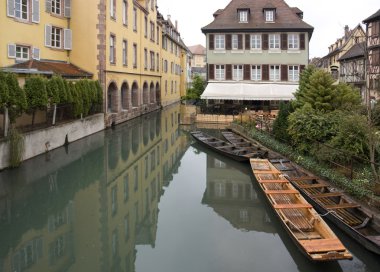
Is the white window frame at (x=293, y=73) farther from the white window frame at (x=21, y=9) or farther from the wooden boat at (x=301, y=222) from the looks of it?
the wooden boat at (x=301, y=222)

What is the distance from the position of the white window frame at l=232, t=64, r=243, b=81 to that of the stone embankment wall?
1347 cm

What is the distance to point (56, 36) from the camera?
87.6ft

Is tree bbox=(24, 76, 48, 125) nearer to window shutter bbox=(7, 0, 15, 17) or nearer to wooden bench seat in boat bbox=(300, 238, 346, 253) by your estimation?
window shutter bbox=(7, 0, 15, 17)

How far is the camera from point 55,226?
415 inches

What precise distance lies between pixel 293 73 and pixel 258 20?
17.0 feet

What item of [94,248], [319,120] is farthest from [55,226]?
[319,120]


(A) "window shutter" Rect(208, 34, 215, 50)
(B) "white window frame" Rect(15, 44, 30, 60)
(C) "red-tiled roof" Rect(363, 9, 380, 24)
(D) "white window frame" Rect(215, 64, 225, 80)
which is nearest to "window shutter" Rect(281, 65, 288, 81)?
(D) "white window frame" Rect(215, 64, 225, 80)

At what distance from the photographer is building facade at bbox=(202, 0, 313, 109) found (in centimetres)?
3394

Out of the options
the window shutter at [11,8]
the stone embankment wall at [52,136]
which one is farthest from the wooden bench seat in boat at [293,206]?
the window shutter at [11,8]

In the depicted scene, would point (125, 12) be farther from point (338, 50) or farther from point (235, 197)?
point (338, 50)

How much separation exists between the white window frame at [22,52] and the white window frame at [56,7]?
13.3ft

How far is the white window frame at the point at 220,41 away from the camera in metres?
34.3

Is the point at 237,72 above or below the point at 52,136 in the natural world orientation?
above

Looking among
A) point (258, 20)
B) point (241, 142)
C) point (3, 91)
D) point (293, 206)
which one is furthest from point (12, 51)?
point (258, 20)
